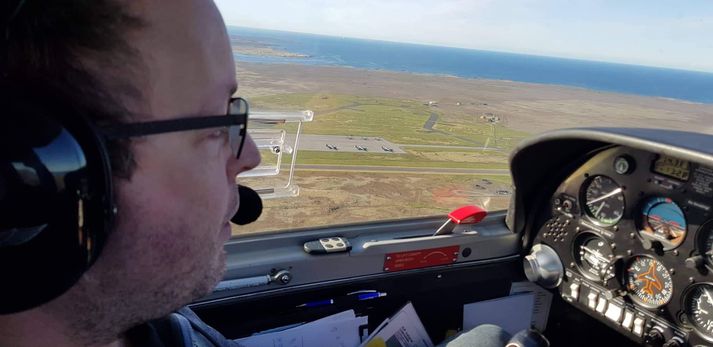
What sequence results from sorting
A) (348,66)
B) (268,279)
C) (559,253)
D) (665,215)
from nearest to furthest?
(268,279) → (665,215) → (559,253) → (348,66)

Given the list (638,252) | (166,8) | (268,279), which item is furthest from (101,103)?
(638,252)

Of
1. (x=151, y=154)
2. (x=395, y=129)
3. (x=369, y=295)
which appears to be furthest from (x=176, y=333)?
(x=395, y=129)

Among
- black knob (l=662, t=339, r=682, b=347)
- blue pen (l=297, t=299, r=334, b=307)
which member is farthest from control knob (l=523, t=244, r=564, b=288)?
blue pen (l=297, t=299, r=334, b=307)

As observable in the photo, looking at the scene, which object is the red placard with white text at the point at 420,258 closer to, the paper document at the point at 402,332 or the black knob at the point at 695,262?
the paper document at the point at 402,332

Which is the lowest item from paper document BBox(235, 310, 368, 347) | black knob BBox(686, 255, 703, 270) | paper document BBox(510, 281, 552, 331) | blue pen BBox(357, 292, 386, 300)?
paper document BBox(510, 281, 552, 331)

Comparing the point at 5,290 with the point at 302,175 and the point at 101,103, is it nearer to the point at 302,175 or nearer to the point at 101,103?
the point at 101,103

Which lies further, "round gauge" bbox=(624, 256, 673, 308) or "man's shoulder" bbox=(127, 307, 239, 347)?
"round gauge" bbox=(624, 256, 673, 308)

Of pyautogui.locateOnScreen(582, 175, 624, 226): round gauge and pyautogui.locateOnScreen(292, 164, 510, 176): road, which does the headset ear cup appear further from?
pyautogui.locateOnScreen(582, 175, 624, 226): round gauge

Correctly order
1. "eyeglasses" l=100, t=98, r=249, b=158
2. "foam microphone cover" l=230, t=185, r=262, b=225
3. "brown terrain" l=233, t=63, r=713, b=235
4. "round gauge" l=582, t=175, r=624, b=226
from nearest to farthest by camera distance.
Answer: "eyeglasses" l=100, t=98, r=249, b=158 < "foam microphone cover" l=230, t=185, r=262, b=225 < "brown terrain" l=233, t=63, r=713, b=235 < "round gauge" l=582, t=175, r=624, b=226

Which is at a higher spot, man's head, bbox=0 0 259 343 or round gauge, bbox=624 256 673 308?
man's head, bbox=0 0 259 343
